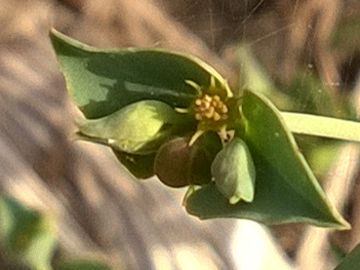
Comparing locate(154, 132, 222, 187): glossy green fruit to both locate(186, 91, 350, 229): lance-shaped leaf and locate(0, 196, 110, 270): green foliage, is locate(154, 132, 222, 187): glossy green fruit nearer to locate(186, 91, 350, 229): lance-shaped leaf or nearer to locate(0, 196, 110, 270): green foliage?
locate(186, 91, 350, 229): lance-shaped leaf

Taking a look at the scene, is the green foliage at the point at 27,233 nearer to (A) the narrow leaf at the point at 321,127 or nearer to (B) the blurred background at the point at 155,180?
(B) the blurred background at the point at 155,180

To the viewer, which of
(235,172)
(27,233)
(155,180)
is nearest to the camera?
(235,172)

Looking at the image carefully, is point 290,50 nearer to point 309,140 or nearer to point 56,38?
point 309,140

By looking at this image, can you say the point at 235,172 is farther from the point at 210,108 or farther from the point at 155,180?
the point at 155,180

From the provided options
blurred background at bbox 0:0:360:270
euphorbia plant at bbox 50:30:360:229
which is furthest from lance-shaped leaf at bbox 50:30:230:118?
blurred background at bbox 0:0:360:270

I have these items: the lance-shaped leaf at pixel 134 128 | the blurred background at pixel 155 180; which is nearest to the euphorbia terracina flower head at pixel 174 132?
the lance-shaped leaf at pixel 134 128

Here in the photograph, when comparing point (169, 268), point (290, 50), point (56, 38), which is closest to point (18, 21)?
point (169, 268)

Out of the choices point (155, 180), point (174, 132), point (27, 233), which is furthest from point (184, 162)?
point (155, 180)

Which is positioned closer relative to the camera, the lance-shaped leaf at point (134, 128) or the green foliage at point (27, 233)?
the lance-shaped leaf at point (134, 128)
